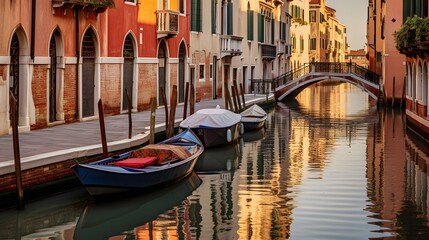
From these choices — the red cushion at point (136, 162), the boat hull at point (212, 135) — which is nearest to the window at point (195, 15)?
the boat hull at point (212, 135)

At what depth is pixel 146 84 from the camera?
2150 centimetres

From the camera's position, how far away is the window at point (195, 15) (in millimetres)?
25695

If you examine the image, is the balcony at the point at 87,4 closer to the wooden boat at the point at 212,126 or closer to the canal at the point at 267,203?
the wooden boat at the point at 212,126

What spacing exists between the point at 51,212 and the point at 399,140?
11.9 meters

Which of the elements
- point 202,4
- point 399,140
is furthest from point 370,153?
point 202,4

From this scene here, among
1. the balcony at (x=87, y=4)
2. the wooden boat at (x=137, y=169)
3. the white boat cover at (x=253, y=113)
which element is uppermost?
the balcony at (x=87, y=4)

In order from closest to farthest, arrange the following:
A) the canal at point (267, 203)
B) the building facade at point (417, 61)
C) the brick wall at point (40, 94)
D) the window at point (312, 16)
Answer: the canal at point (267, 203) < the brick wall at point (40, 94) < the building facade at point (417, 61) < the window at point (312, 16)

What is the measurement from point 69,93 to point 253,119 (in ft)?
21.7

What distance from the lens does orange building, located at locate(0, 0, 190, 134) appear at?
14.9 meters

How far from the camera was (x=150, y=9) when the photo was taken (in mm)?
21547

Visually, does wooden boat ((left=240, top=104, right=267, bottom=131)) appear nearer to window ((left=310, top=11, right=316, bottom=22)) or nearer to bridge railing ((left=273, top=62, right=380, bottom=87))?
bridge railing ((left=273, top=62, right=380, bottom=87))

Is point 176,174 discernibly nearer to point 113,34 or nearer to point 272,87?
point 113,34

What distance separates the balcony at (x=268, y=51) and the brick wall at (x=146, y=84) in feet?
51.9

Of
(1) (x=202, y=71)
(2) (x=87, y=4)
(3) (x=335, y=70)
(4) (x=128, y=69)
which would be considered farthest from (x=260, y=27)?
(2) (x=87, y=4)
